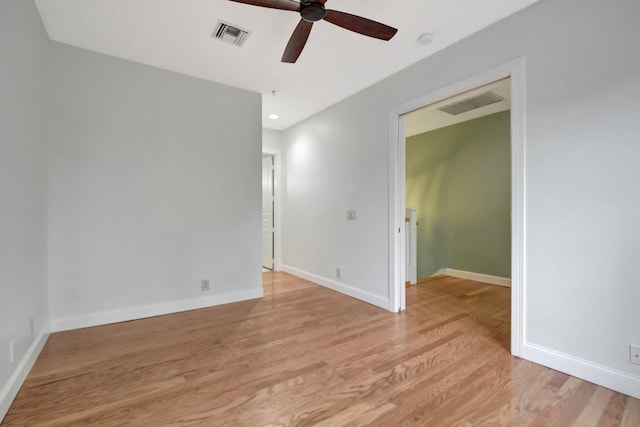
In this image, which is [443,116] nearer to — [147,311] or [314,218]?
[314,218]

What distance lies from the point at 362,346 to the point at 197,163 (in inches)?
103

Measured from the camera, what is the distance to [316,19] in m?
1.86

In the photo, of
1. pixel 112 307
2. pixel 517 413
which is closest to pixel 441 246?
pixel 517 413

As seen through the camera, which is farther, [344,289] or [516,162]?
[344,289]

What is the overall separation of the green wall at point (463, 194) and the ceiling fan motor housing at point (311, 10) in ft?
12.0

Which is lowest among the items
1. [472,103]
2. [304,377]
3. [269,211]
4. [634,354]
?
[304,377]

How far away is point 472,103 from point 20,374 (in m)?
5.10

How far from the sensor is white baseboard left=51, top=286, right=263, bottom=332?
8.83 ft

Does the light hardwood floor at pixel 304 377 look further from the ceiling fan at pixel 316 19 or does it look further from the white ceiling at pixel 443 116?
the white ceiling at pixel 443 116

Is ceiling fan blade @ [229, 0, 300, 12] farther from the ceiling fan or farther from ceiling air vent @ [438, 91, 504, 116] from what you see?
ceiling air vent @ [438, 91, 504, 116]

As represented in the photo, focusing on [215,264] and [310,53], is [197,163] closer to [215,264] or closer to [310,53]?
[215,264]

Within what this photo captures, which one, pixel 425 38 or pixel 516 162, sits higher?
pixel 425 38

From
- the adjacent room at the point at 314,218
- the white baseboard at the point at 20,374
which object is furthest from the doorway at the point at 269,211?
the white baseboard at the point at 20,374

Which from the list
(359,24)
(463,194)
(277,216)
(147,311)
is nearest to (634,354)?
(359,24)
